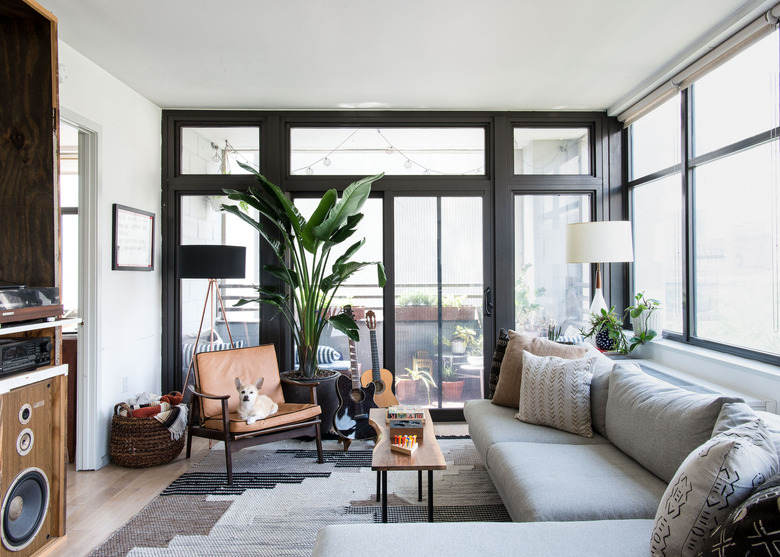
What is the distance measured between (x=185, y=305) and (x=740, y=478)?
3919 mm

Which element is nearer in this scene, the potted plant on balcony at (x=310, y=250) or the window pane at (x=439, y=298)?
the potted plant on balcony at (x=310, y=250)

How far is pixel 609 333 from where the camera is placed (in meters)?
3.55

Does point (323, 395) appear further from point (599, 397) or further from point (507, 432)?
point (599, 397)

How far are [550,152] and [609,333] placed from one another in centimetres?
164

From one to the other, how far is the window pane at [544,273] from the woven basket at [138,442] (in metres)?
2.89

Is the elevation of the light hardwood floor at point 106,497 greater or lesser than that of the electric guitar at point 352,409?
lesser

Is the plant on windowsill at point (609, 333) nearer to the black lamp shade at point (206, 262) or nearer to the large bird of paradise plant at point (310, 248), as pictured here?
the large bird of paradise plant at point (310, 248)

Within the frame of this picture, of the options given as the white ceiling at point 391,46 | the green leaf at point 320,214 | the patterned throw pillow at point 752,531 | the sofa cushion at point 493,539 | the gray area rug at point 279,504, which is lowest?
the gray area rug at point 279,504

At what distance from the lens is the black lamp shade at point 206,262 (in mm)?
3451

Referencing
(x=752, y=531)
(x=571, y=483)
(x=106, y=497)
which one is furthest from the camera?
(x=106, y=497)

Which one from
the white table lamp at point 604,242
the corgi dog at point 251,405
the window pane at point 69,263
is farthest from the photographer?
the window pane at point 69,263

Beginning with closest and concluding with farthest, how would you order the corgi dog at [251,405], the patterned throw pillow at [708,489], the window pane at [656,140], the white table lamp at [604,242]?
the patterned throw pillow at [708,489] → the corgi dog at [251,405] → the white table lamp at [604,242] → the window pane at [656,140]

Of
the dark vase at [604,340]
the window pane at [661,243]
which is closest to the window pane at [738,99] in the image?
the window pane at [661,243]

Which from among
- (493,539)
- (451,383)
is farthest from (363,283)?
(493,539)
